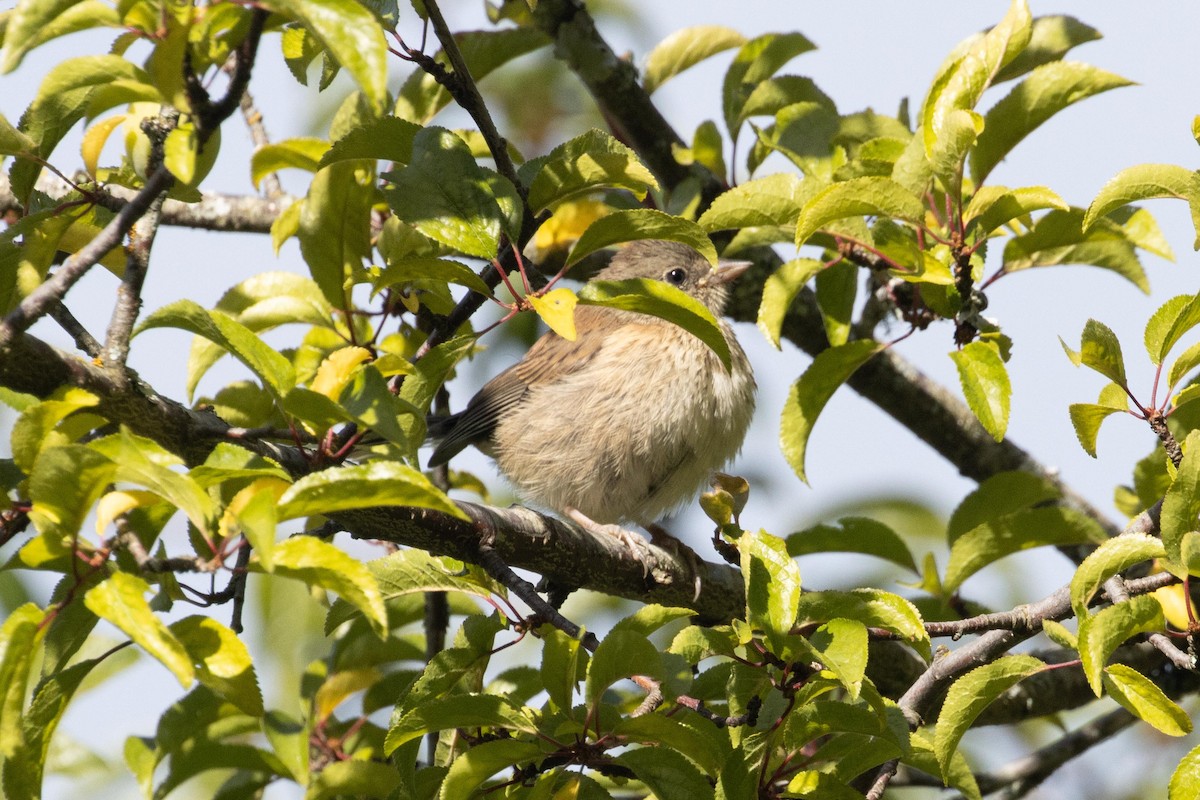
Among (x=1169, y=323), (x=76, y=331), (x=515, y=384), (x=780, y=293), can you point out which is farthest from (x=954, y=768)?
(x=515, y=384)

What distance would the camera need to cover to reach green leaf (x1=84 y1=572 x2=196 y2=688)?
179 cm

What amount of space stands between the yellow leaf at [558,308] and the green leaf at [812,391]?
3.64 feet

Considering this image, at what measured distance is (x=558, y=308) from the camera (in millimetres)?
2408

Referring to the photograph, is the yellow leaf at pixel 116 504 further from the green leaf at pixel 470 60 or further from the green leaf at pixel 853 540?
the green leaf at pixel 853 540

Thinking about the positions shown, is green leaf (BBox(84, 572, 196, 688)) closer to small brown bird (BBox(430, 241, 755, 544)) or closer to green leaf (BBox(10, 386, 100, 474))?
green leaf (BBox(10, 386, 100, 474))

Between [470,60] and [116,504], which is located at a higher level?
[470,60]

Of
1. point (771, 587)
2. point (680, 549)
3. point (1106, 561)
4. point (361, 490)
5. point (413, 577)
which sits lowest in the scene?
point (1106, 561)

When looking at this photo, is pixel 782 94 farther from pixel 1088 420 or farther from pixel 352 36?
pixel 352 36

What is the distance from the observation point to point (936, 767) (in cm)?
286

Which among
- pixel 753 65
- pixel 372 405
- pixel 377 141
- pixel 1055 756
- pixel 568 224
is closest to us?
pixel 372 405

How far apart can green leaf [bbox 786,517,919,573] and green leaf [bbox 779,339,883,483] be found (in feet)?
1.51

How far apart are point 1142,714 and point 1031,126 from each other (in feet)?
5.19

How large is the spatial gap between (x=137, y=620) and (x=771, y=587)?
1.23 metres

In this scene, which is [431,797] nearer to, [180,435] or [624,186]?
[180,435]
